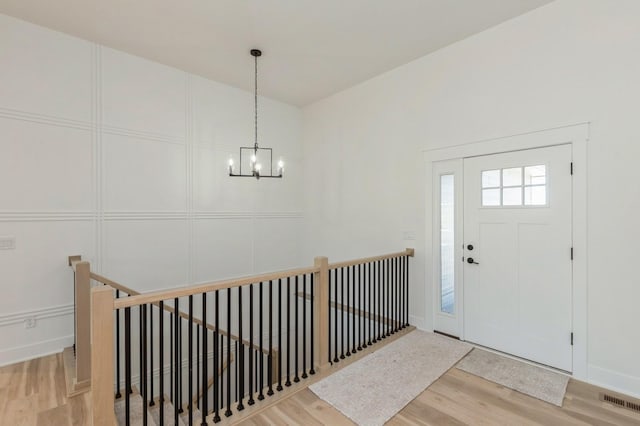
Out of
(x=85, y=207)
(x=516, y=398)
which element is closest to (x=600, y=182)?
(x=516, y=398)

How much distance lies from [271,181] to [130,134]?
213 centimetres

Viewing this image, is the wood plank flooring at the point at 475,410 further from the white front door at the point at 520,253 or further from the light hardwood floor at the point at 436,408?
the white front door at the point at 520,253

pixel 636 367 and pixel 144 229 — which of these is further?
pixel 144 229

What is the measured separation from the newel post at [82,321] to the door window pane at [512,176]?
13.1ft

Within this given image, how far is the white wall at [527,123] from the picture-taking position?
2.54 metres

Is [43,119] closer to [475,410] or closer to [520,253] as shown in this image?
[475,410]

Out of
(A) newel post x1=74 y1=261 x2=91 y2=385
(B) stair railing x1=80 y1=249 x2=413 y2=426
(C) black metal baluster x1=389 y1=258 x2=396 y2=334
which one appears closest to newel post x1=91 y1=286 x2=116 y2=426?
(B) stair railing x1=80 y1=249 x2=413 y2=426

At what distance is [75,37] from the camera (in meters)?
3.46

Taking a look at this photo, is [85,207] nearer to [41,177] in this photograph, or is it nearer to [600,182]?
[41,177]

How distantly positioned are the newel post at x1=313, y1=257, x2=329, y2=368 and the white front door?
1688 millimetres

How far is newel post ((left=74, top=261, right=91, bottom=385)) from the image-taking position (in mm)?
2557

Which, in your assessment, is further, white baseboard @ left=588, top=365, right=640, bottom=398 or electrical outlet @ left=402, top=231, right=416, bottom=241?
electrical outlet @ left=402, top=231, right=416, bottom=241

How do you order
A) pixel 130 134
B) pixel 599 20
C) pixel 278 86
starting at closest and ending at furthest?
1. pixel 599 20
2. pixel 130 134
3. pixel 278 86

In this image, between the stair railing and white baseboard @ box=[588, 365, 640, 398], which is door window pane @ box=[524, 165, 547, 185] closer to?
the stair railing
